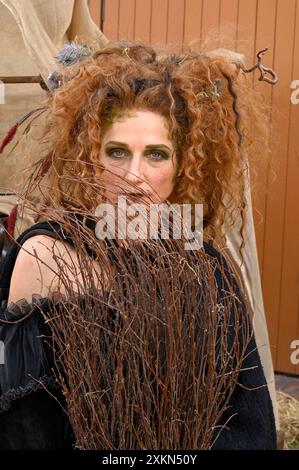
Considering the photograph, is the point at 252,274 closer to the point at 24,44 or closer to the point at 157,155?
the point at 157,155

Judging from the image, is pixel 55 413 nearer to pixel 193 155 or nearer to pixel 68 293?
pixel 68 293

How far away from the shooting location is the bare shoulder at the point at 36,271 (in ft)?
4.75

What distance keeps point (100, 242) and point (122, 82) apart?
1.75ft

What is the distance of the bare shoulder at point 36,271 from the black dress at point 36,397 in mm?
24

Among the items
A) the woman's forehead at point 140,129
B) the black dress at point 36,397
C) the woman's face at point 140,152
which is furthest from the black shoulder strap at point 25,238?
the woman's forehead at point 140,129

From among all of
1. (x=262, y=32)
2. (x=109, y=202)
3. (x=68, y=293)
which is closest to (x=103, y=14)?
(x=262, y=32)

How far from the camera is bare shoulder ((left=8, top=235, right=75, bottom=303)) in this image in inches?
57.0

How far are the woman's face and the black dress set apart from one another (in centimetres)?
25

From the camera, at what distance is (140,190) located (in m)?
1.47

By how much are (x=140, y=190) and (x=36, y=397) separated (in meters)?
0.48

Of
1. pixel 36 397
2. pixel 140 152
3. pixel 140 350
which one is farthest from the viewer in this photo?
pixel 140 152

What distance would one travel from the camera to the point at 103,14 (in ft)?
13.9

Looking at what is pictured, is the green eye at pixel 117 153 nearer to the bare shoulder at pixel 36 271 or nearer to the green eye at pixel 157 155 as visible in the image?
the green eye at pixel 157 155

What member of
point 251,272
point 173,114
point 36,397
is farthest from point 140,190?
point 251,272
